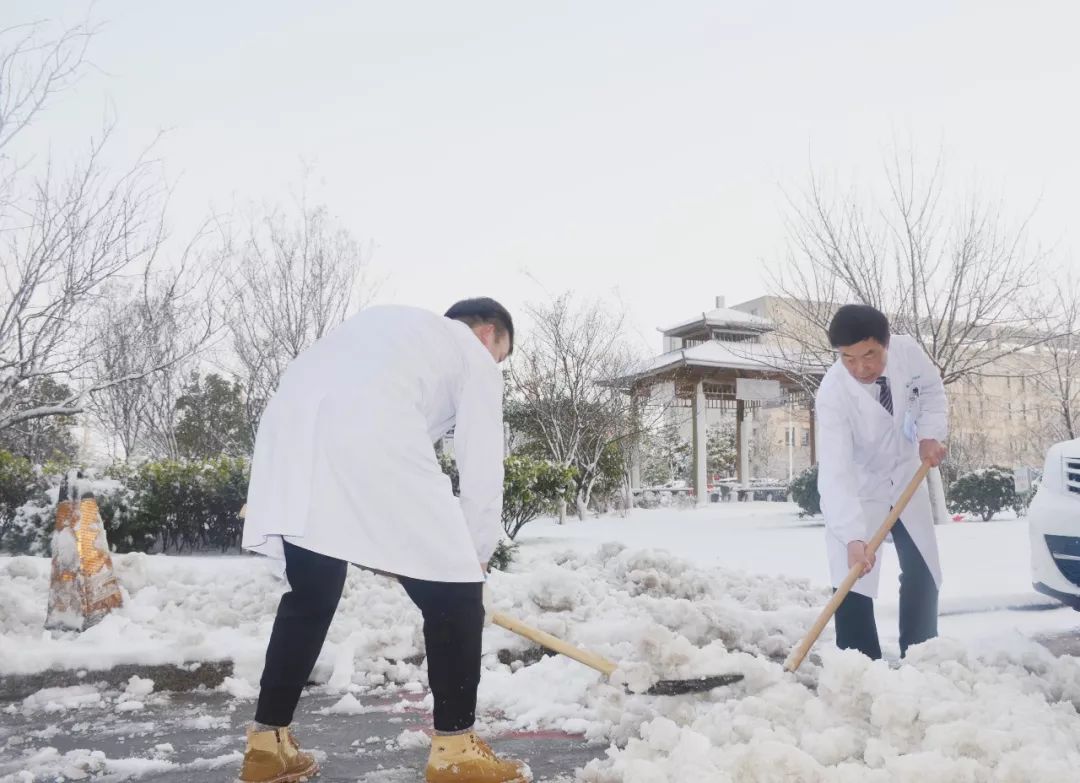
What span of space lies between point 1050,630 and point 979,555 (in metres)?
3.30

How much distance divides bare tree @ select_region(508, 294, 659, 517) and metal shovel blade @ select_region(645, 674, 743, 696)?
1186 centimetres

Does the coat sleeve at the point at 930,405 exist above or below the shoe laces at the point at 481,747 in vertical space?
above

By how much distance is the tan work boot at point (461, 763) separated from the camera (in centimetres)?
243

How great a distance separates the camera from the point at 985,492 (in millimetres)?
13023

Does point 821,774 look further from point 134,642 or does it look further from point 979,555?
point 979,555

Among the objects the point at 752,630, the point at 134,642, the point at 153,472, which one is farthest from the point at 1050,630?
the point at 153,472

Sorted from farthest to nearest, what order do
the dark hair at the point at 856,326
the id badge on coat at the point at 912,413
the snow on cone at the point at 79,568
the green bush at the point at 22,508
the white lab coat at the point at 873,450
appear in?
the green bush at the point at 22,508 < the snow on cone at the point at 79,568 < the id badge on coat at the point at 912,413 < the white lab coat at the point at 873,450 < the dark hair at the point at 856,326

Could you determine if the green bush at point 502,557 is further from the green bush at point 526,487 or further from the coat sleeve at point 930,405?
the coat sleeve at point 930,405

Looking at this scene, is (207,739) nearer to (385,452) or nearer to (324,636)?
(324,636)

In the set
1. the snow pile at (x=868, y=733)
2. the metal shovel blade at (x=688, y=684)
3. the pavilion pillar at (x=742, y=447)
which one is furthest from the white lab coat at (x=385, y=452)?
the pavilion pillar at (x=742, y=447)

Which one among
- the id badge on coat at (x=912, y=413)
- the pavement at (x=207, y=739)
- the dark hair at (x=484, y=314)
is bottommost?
the pavement at (x=207, y=739)

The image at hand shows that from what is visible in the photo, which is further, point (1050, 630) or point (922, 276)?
point (922, 276)

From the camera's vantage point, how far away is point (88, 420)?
2253cm

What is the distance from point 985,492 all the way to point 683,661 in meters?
11.6
